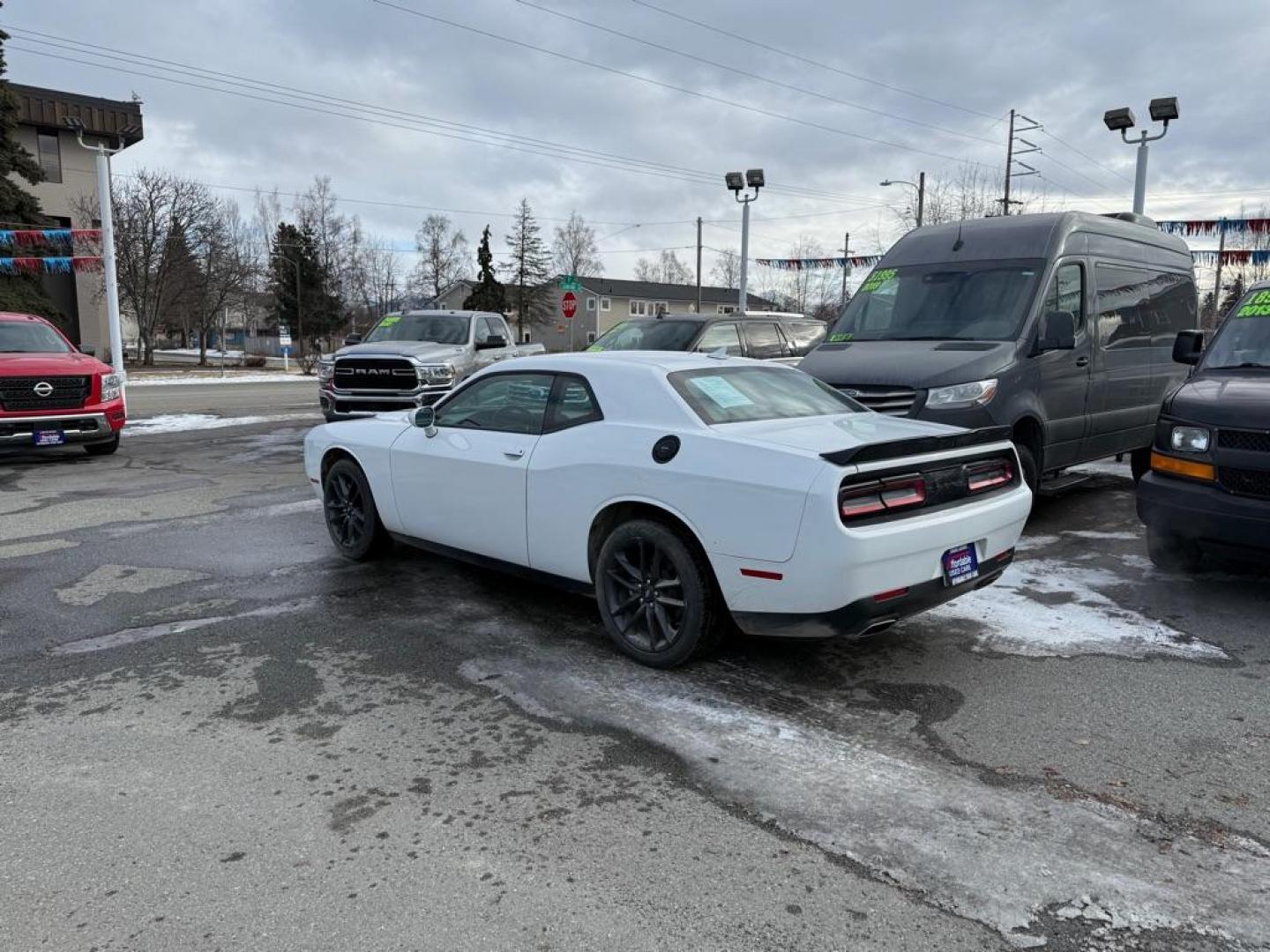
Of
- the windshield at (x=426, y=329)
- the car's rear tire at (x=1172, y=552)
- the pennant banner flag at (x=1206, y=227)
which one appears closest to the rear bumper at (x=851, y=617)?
the car's rear tire at (x=1172, y=552)

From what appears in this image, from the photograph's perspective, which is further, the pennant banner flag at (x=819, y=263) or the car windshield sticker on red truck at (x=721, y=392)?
the pennant banner flag at (x=819, y=263)

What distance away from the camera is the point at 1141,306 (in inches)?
342

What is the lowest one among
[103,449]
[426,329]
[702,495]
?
[103,449]

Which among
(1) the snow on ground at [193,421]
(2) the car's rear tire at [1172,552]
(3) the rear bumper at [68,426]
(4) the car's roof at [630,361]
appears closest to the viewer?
(4) the car's roof at [630,361]

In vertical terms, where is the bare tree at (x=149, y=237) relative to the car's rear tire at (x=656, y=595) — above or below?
above

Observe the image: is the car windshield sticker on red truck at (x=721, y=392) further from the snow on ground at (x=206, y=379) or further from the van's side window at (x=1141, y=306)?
the snow on ground at (x=206, y=379)

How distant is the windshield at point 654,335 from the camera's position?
448 inches

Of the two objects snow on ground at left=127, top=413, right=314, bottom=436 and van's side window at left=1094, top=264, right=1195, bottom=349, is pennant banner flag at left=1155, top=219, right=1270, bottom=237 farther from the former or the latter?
snow on ground at left=127, top=413, right=314, bottom=436

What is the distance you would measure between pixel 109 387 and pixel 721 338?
7.82 metres

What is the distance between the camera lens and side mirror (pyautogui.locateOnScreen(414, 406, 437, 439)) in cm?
560

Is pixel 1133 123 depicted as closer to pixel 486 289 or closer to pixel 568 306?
pixel 568 306

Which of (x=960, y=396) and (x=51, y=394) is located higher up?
(x=960, y=396)

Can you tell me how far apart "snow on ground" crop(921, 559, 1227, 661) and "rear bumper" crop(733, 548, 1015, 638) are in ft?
2.94

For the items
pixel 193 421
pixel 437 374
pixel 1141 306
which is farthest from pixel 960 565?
pixel 193 421
